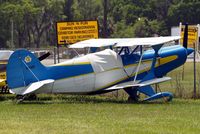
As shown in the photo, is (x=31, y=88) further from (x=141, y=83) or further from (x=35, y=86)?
(x=141, y=83)

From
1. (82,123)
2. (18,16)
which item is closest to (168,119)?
(82,123)

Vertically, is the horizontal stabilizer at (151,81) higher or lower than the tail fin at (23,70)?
lower

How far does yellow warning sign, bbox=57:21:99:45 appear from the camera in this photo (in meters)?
25.0

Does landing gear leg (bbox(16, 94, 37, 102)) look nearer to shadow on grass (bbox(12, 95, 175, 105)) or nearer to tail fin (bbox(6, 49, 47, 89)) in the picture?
shadow on grass (bbox(12, 95, 175, 105))

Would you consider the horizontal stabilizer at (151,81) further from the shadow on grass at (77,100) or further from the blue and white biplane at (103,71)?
the shadow on grass at (77,100)

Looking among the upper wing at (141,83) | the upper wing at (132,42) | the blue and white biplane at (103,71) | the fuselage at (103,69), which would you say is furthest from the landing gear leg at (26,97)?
the upper wing at (141,83)

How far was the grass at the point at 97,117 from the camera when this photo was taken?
37.2ft

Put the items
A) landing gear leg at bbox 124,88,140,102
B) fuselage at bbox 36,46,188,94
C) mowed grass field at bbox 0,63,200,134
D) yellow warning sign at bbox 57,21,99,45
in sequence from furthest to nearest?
yellow warning sign at bbox 57,21,99,45
landing gear leg at bbox 124,88,140,102
fuselage at bbox 36,46,188,94
mowed grass field at bbox 0,63,200,134

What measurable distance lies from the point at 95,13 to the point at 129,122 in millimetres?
82095

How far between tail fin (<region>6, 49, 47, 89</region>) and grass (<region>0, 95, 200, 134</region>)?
0.72 m

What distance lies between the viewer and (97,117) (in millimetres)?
13477

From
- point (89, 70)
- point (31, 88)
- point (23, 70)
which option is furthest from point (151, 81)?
point (23, 70)

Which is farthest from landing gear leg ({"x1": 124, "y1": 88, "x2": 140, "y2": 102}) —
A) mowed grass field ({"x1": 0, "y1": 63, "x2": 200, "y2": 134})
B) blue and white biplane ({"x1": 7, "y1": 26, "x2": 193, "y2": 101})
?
mowed grass field ({"x1": 0, "y1": 63, "x2": 200, "y2": 134})

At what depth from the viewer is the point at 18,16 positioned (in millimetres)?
73250
